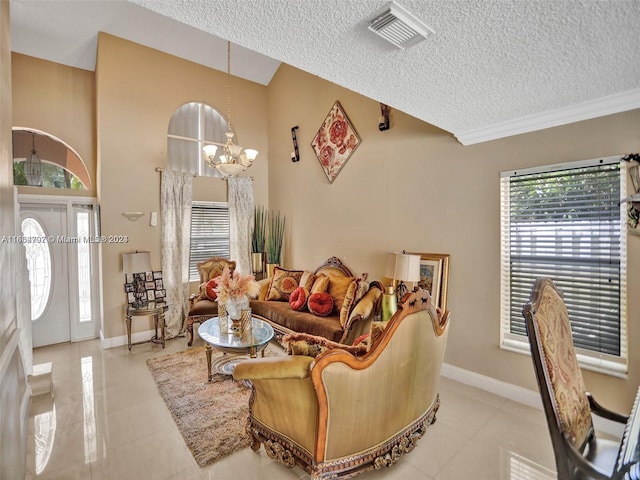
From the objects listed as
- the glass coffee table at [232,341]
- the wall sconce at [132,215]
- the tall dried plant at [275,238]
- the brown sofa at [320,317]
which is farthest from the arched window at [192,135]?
the glass coffee table at [232,341]

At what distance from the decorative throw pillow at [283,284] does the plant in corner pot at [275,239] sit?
555 mm

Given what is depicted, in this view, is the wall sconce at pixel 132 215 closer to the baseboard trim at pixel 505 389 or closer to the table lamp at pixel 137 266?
the table lamp at pixel 137 266

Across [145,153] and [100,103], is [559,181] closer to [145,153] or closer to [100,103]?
[145,153]

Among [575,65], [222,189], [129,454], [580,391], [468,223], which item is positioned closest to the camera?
[580,391]

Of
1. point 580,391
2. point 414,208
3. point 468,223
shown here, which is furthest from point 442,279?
point 580,391

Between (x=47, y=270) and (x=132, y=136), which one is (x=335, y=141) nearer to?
(x=132, y=136)

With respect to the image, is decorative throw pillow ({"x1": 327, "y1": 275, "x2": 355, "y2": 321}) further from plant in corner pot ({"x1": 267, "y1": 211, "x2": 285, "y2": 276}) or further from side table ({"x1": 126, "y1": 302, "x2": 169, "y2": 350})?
side table ({"x1": 126, "y1": 302, "x2": 169, "y2": 350})

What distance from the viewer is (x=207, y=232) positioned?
5.40 meters

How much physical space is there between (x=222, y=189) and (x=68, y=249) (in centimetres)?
247

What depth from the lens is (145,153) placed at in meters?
4.76

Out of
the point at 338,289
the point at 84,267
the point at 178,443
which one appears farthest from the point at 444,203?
the point at 84,267

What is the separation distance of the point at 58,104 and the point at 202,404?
476 centimetres

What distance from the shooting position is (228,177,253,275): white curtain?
557cm

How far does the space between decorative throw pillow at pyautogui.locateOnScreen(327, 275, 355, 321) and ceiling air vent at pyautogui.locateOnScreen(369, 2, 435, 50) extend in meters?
2.98
